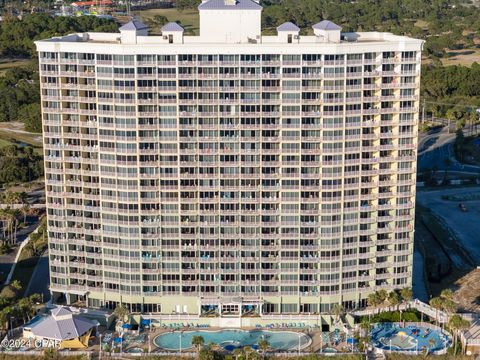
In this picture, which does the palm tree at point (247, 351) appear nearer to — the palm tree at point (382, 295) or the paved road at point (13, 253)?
the palm tree at point (382, 295)

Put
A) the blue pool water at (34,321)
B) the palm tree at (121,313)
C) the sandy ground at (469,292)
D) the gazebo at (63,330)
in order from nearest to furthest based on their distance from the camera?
the gazebo at (63,330) < the blue pool water at (34,321) < the palm tree at (121,313) < the sandy ground at (469,292)

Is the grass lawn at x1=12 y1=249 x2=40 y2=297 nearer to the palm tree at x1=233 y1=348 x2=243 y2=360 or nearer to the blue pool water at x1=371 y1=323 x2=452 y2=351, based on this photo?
the palm tree at x1=233 y1=348 x2=243 y2=360

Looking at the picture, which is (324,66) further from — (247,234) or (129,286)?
(129,286)

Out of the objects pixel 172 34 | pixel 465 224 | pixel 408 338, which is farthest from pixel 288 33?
pixel 465 224

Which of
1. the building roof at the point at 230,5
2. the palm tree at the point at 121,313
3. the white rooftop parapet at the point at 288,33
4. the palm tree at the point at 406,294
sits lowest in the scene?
the palm tree at the point at 121,313

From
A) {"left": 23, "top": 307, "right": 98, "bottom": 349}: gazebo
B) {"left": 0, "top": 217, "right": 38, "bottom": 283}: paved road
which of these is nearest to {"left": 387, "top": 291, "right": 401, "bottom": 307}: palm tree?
{"left": 23, "top": 307, "right": 98, "bottom": 349}: gazebo

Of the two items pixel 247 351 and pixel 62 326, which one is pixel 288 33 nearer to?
pixel 247 351

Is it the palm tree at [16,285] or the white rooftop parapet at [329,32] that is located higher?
the white rooftop parapet at [329,32]

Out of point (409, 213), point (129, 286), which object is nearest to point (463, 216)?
point (409, 213)

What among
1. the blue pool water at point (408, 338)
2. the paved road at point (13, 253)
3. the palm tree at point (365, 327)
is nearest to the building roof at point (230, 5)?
the palm tree at point (365, 327)
